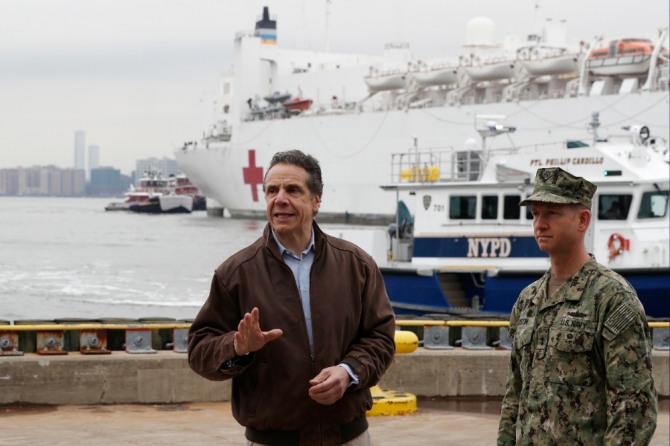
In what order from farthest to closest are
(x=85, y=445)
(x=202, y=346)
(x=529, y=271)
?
(x=529, y=271) < (x=85, y=445) < (x=202, y=346)

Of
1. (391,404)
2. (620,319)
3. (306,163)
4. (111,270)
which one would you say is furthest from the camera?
(111,270)

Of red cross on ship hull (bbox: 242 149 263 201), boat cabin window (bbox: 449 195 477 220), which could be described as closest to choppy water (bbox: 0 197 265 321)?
red cross on ship hull (bbox: 242 149 263 201)

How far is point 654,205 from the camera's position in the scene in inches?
607

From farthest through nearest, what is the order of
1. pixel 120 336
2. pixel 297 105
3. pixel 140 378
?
pixel 297 105 < pixel 120 336 < pixel 140 378

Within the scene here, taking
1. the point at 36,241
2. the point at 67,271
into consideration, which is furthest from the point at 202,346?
the point at 36,241

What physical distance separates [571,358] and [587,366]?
0.04 m

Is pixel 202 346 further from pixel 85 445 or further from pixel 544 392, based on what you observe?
pixel 85 445

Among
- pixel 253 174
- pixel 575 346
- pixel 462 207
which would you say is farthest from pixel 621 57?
pixel 575 346

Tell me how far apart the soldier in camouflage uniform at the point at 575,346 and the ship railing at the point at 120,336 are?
516 cm

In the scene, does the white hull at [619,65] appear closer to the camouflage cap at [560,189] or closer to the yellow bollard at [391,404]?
the yellow bollard at [391,404]

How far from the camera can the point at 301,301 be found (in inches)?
141

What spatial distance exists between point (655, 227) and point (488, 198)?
2039 mm

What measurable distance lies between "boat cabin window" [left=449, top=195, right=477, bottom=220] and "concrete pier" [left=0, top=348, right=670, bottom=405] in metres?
7.16

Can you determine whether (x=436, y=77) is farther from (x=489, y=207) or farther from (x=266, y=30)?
(x=489, y=207)
